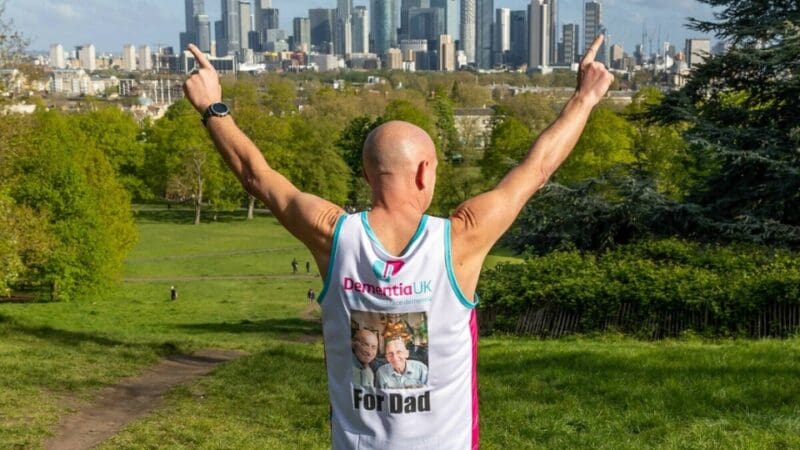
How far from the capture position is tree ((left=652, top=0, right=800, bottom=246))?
18500 mm

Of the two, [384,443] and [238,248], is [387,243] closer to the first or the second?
[384,443]

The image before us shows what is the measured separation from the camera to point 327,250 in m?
3.17

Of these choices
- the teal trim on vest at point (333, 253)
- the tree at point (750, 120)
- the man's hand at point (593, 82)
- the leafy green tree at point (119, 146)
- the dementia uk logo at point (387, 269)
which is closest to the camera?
the dementia uk logo at point (387, 269)

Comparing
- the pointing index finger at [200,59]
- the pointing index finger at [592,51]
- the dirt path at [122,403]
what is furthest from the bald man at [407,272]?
the dirt path at [122,403]

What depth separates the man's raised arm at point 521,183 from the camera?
315cm

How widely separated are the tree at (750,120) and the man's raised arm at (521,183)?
16080 mm

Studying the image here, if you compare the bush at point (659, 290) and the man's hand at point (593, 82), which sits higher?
the man's hand at point (593, 82)

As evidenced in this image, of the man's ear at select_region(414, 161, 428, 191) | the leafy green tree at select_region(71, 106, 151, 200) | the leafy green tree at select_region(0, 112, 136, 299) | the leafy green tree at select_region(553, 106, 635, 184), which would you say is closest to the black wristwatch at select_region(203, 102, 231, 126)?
the man's ear at select_region(414, 161, 428, 191)

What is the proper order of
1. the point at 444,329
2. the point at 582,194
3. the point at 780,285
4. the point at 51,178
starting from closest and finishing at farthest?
the point at 444,329 < the point at 780,285 < the point at 582,194 < the point at 51,178

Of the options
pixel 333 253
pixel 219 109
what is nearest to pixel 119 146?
pixel 219 109

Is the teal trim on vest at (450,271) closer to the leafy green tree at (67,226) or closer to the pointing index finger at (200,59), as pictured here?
the pointing index finger at (200,59)

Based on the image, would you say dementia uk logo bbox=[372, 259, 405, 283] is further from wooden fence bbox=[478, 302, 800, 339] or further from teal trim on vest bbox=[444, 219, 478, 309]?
wooden fence bbox=[478, 302, 800, 339]

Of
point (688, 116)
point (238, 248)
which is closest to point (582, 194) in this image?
point (688, 116)

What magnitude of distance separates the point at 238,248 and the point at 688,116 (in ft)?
141
